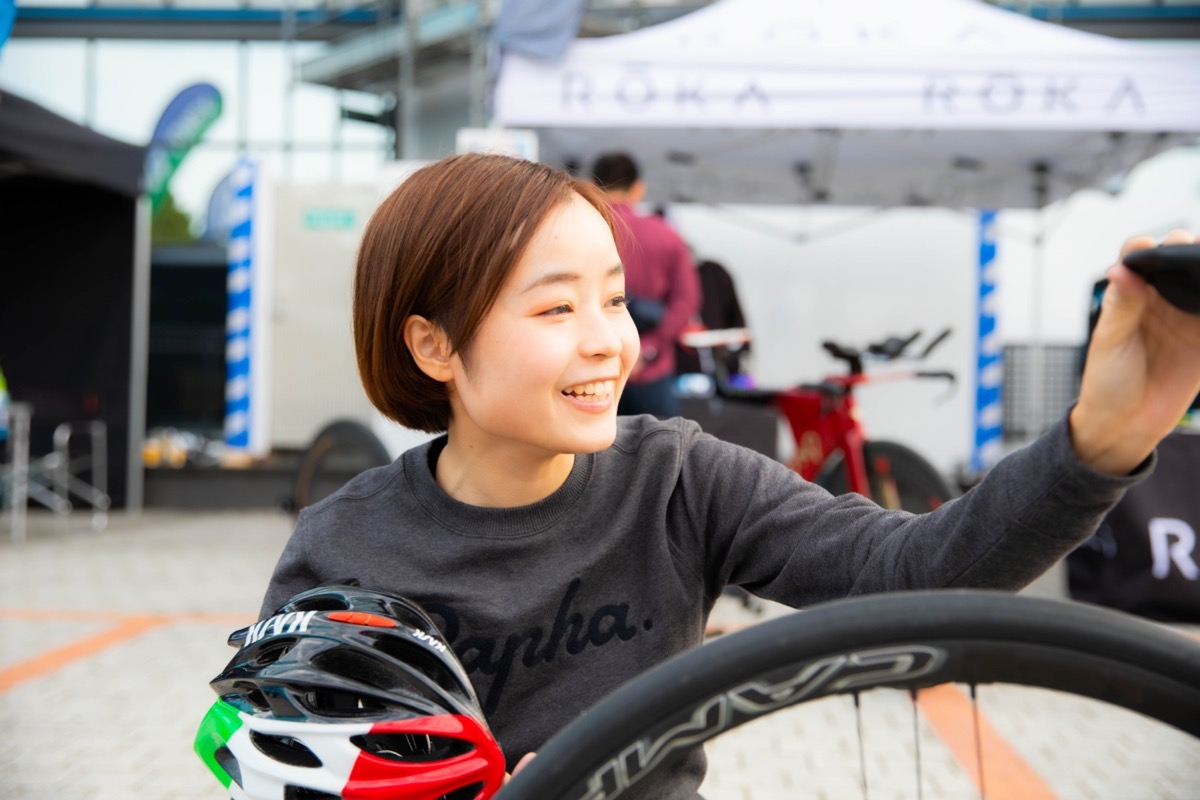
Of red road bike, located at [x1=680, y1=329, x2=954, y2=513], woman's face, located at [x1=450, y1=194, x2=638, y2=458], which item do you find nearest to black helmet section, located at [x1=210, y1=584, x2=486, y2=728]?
woman's face, located at [x1=450, y1=194, x2=638, y2=458]

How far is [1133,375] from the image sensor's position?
2.64 feet

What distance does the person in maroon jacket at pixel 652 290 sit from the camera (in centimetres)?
423

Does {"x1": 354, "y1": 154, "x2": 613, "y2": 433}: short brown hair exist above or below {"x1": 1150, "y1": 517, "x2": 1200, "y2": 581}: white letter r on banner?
above

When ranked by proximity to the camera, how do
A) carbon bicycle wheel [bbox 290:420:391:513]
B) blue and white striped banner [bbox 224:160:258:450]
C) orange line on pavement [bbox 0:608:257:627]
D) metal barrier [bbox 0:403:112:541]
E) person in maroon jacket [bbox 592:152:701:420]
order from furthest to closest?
blue and white striped banner [bbox 224:160:258:450] < metal barrier [bbox 0:403:112:541] < carbon bicycle wheel [bbox 290:420:391:513] < orange line on pavement [bbox 0:608:257:627] < person in maroon jacket [bbox 592:152:701:420]

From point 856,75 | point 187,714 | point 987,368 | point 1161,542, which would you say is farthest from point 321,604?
point 987,368

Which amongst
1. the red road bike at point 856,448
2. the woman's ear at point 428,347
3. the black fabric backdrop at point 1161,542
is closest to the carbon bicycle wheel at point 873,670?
the woman's ear at point 428,347

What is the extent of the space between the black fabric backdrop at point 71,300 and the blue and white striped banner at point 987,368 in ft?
21.3

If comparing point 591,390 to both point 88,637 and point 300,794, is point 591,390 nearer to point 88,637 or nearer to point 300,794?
point 300,794

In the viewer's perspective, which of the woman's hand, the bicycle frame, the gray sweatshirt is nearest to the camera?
the woman's hand

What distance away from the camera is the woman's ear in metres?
1.25

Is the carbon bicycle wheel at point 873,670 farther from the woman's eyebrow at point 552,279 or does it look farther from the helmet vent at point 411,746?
the woman's eyebrow at point 552,279

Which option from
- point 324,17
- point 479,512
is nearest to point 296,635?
point 479,512

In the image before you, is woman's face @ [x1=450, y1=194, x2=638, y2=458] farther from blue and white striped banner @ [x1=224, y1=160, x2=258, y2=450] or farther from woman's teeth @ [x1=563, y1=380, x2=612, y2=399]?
blue and white striped banner @ [x1=224, y1=160, x2=258, y2=450]

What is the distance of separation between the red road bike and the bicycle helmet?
3.02 meters
